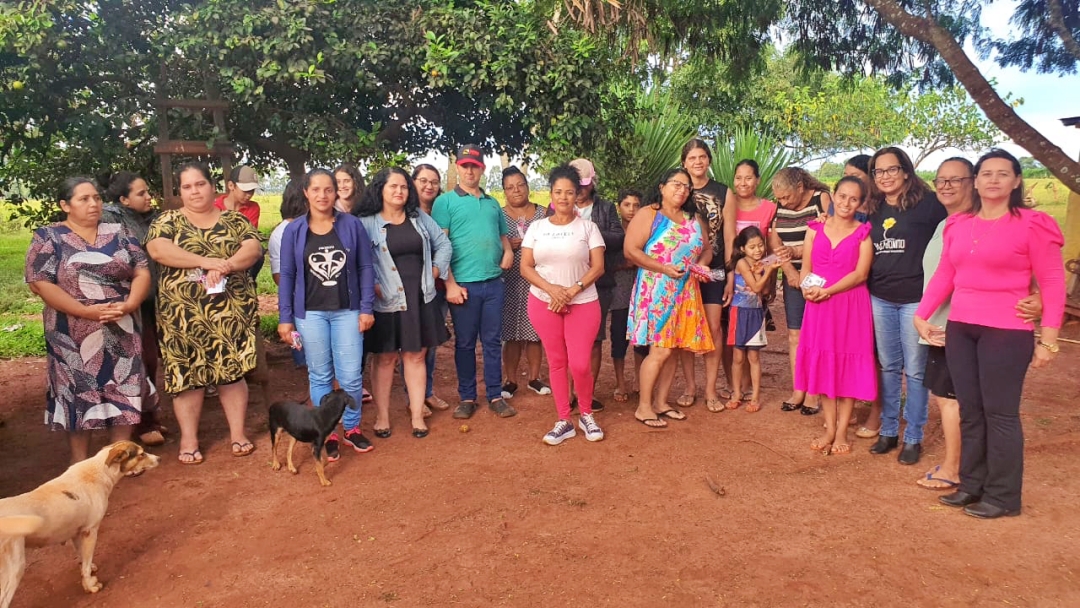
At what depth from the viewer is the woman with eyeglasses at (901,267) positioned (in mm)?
4152

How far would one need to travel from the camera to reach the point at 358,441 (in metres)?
4.67

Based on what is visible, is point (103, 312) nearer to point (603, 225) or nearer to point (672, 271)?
point (603, 225)

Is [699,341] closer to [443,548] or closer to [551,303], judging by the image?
[551,303]

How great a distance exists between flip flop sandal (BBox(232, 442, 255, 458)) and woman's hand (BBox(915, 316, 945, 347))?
13.2 ft

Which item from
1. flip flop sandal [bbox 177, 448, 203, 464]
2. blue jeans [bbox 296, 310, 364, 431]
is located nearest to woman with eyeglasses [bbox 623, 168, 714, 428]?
blue jeans [bbox 296, 310, 364, 431]

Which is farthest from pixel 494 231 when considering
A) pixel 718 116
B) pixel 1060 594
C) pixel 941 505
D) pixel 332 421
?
pixel 718 116

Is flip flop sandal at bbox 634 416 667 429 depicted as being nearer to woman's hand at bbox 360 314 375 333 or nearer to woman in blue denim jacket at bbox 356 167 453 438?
woman in blue denim jacket at bbox 356 167 453 438

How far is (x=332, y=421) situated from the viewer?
13.6 feet

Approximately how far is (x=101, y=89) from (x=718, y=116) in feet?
31.5

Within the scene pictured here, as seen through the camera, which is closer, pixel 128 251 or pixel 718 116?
pixel 128 251

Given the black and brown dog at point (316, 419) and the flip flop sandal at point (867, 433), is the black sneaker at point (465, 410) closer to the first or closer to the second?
the black and brown dog at point (316, 419)

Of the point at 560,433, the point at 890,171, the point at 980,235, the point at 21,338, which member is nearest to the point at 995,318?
the point at 980,235

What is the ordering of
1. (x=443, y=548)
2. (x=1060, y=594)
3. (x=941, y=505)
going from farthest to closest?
(x=941, y=505)
(x=443, y=548)
(x=1060, y=594)

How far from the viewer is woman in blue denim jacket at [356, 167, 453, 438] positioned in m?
4.65
